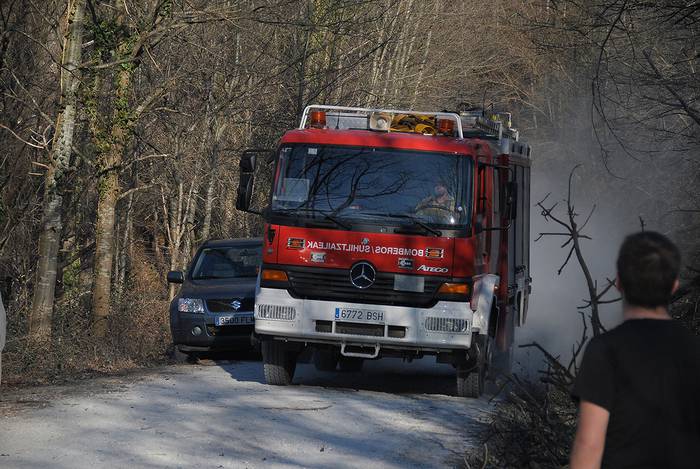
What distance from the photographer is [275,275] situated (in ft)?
A: 42.1

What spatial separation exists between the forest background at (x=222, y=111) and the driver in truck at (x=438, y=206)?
1708 mm

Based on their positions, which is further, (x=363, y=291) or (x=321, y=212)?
(x=321, y=212)

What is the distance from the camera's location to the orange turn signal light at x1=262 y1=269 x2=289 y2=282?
12.8 metres

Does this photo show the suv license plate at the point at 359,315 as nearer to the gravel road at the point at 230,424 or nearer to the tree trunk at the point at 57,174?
the gravel road at the point at 230,424

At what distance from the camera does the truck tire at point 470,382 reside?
13.0 meters

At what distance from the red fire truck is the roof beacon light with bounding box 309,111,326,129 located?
464mm

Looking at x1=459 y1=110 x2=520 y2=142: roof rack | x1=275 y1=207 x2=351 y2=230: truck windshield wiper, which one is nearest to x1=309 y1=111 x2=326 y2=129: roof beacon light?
x1=275 y1=207 x2=351 y2=230: truck windshield wiper

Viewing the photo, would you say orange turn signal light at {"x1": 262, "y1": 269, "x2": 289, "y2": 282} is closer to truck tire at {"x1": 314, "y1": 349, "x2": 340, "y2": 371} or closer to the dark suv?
truck tire at {"x1": 314, "y1": 349, "x2": 340, "y2": 371}

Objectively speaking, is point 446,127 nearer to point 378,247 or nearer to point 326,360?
point 378,247

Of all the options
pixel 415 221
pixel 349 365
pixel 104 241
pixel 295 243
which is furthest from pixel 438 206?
pixel 104 241

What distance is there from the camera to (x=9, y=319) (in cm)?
1875

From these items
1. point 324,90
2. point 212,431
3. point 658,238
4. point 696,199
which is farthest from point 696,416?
point 324,90

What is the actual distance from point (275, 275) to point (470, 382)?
2389 millimetres

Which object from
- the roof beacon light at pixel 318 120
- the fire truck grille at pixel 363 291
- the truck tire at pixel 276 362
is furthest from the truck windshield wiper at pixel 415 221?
the truck tire at pixel 276 362
